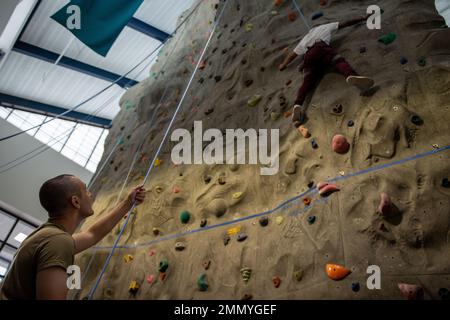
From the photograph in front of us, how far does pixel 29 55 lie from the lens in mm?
6793

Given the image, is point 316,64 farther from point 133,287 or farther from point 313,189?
point 133,287

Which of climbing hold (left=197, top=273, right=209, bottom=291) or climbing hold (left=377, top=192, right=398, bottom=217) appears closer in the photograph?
climbing hold (left=377, top=192, right=398, bottom=217)

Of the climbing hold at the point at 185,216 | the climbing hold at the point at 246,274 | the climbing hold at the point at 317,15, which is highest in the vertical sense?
the climbing hold at the point at 317,15

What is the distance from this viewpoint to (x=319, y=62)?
2209 mm

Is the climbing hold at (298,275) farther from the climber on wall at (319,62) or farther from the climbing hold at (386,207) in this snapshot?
the climber on wall at (319,62)

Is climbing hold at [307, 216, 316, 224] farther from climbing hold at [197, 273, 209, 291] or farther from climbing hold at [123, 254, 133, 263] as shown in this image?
climbing hold at [123, 254, 133, 263]

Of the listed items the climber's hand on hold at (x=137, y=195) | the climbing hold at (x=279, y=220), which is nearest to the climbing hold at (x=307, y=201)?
the climbing hold at (x=279, y=220)

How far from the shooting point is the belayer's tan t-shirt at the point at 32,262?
1024 mm

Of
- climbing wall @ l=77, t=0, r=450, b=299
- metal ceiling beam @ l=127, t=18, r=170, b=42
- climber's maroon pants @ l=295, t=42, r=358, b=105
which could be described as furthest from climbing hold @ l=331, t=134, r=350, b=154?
metal ceiling beam @ l=127, t=18, r=170, b=42

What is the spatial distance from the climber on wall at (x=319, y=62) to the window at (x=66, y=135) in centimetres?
695

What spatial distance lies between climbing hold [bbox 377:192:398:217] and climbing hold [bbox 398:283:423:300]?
314 mm

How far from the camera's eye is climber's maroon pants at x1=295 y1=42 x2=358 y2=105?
7.07ft

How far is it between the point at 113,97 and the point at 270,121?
7165 millimetres

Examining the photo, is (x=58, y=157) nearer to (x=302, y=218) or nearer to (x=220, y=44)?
(x=220, y=44)
